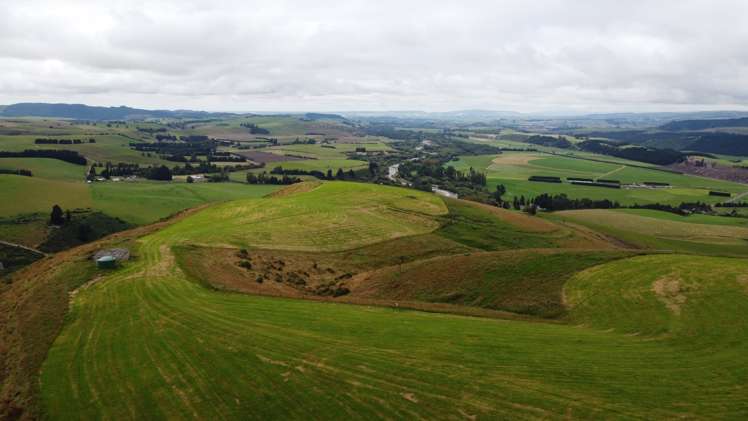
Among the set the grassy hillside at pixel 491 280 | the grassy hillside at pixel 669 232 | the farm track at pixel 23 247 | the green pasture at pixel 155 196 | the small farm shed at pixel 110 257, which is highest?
the small farm shed at pixel 110 257

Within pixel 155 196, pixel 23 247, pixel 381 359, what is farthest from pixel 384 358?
pixel 155 196

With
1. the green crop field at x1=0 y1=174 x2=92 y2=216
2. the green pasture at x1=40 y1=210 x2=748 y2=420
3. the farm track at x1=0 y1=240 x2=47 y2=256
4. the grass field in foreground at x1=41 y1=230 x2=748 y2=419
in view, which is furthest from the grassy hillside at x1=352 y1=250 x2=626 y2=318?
the green crop field at x1=0 y1=174 x2=92 y2=216

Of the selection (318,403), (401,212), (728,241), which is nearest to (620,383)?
(318,403)

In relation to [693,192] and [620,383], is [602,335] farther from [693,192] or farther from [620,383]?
[693,192]

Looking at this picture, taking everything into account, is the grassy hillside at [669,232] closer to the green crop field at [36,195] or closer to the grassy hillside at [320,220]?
the grassy hillside at [320,220]

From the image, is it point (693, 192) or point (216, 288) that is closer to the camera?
point (216, 288)

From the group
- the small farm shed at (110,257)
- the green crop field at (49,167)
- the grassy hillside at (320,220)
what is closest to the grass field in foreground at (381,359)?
the small farm shed at (110,257)
